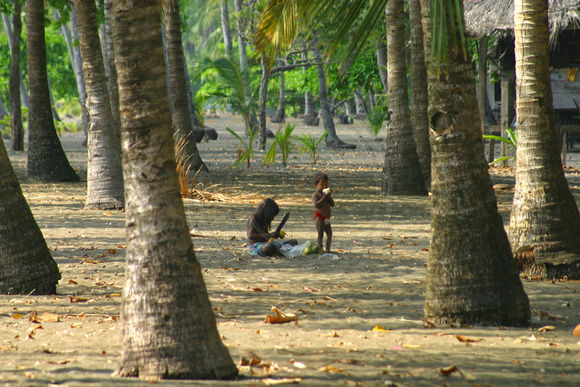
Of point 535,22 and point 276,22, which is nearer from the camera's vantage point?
point 535,22

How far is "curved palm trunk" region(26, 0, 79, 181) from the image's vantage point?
10852 mm

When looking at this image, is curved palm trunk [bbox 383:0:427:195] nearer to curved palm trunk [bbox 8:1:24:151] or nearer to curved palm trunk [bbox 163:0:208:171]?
curved palm trunk [bbox 163:0:208:171]

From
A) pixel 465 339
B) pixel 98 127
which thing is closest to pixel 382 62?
pixel 98 127

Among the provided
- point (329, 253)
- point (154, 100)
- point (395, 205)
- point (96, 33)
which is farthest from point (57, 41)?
point (154, 100)

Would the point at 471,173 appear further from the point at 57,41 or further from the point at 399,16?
the point at 57,41

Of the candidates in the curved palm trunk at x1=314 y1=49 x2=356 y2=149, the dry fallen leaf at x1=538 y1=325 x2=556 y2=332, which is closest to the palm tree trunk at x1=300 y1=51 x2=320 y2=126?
the curved palm trunk at x1=314 y1=49 x2=356 y2=149

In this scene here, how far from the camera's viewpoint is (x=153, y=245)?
2811 millimetres

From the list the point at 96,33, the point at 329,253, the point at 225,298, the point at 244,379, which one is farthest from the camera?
the point at 96,33

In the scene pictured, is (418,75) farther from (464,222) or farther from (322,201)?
(464,222)

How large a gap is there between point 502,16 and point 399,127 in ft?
12.8

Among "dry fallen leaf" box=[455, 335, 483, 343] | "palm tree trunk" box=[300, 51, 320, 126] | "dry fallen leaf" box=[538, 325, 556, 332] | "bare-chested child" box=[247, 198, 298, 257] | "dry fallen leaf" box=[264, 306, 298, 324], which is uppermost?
"palm tree trunk" box=[300, 51, 320, 126]

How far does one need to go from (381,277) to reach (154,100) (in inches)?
129

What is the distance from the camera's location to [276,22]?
249 inches

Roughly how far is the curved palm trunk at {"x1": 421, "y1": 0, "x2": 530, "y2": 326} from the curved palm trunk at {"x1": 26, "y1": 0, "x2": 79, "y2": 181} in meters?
9.32
